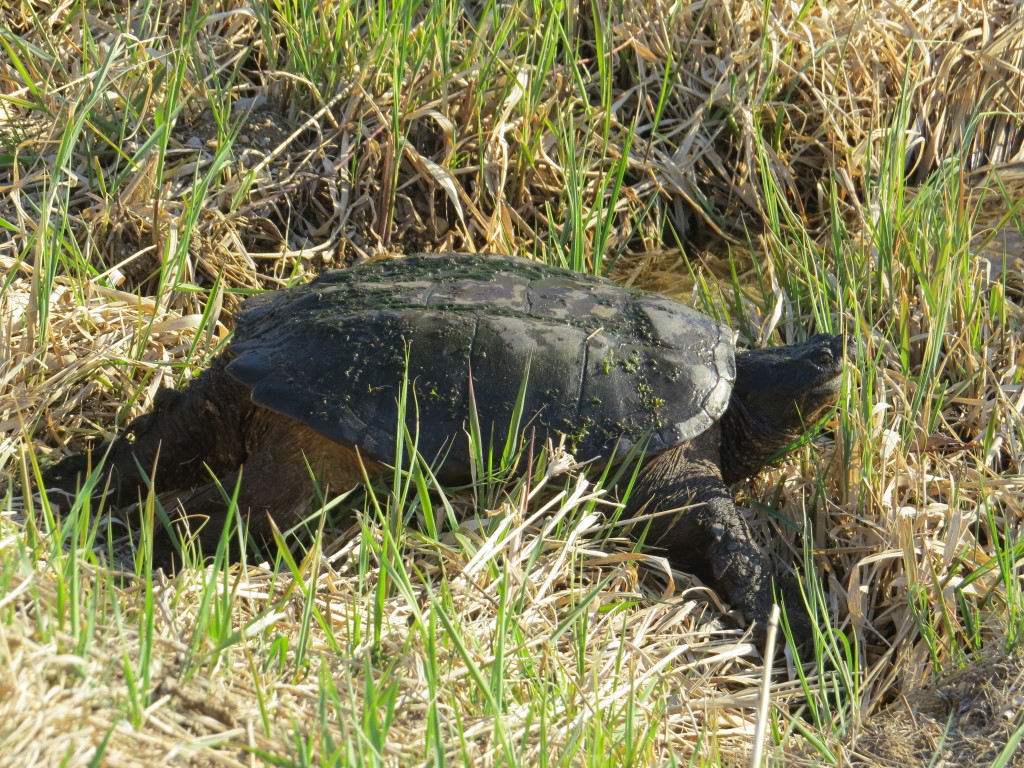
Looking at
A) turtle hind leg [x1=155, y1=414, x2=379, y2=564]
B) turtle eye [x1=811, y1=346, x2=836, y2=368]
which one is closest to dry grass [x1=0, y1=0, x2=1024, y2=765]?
turtle eye [x1=811, y1=346, x2=836, y2=368]

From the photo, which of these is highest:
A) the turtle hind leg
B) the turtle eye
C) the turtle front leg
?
the turtle eye

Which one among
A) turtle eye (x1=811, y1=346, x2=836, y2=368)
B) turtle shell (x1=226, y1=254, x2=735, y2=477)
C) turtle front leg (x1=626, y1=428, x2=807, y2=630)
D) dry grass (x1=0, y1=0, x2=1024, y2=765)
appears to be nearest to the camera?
dry grass (x1=0, y1=0, x2=1024, y2=765)

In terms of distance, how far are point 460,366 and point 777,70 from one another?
93.7 inches

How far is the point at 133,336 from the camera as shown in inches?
112

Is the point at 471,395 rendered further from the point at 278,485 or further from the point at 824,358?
the point at 824,358

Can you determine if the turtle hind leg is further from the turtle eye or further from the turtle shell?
the turtle eye

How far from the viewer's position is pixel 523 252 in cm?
367

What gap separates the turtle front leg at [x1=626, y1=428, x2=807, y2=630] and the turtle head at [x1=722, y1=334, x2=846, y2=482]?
0.49ft

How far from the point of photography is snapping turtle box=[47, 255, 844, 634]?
7.81ft

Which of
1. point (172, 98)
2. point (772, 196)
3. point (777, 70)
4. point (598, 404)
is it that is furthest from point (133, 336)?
point (777, 70)

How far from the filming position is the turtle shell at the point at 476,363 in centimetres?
236

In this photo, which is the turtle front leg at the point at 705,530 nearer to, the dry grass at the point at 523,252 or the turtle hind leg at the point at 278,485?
the dry grass at the point at 523,252

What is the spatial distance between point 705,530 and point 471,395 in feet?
2.43

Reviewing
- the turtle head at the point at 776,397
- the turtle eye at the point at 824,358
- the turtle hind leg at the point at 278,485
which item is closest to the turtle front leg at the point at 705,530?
the turtle head at the point at 776,397
